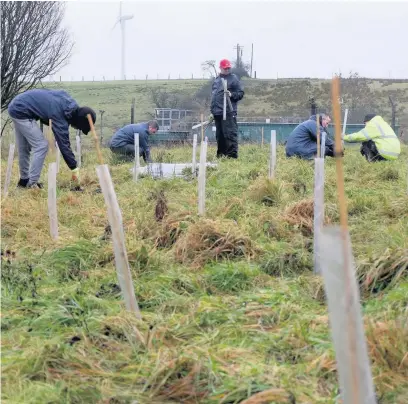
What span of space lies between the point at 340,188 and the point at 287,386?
107 cm

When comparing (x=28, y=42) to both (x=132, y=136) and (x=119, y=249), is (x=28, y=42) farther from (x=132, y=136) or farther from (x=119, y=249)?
(x=119, y=249)

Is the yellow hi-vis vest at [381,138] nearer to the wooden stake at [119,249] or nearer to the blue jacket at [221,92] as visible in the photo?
the blue jacket at [221,92]

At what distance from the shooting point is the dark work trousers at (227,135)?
38.0 feet

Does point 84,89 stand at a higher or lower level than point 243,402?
higher

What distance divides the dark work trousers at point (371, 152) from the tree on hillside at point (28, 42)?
9.41 m

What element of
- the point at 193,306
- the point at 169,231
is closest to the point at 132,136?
Answer: the point at 169,231

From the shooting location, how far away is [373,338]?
8.50ft

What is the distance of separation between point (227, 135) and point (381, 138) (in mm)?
2793

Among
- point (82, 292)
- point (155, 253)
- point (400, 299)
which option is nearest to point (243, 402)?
point (400, 299)

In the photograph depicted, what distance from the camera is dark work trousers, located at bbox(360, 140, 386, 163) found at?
10.8 metres

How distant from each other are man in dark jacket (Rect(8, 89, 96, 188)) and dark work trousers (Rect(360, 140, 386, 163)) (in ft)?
17.5

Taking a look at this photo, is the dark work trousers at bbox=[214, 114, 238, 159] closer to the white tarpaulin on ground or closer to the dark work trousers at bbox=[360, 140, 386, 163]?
the white tarpaulin on ground

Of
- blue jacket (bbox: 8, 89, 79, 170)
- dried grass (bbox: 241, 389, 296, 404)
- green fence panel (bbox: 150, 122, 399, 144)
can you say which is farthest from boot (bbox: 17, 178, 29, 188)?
green fence panel (bbox: 150, 122, 399, 144)

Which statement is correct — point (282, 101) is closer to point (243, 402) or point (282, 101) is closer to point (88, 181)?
point (88, 181)
